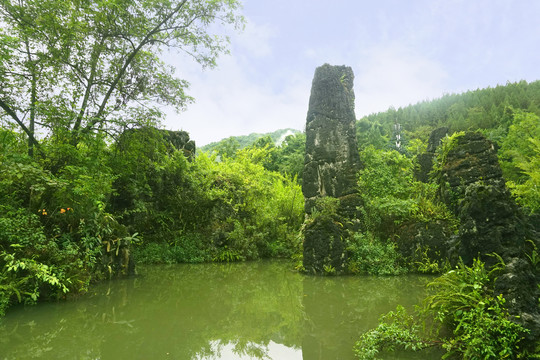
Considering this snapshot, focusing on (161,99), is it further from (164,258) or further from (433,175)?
(433,175)

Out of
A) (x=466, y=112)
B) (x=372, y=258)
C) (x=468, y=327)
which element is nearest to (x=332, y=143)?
(x=372, y=258)

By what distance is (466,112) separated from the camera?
94.7 ft

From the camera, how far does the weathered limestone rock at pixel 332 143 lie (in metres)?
9.81

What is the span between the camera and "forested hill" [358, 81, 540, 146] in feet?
81.7

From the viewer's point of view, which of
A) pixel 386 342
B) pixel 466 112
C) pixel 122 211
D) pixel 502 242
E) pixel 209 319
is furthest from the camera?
pixel 466 112

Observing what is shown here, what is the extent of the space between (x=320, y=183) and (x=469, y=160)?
4.16 metres

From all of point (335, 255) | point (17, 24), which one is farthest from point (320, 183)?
point (17, 24)

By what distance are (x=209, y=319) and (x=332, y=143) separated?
22.2 feet

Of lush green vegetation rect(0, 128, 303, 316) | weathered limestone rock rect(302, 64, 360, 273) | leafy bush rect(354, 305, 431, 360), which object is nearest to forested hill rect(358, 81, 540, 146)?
lush green vegetation rect(0, 128, 303, 316)

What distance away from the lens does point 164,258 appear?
11.3 metres

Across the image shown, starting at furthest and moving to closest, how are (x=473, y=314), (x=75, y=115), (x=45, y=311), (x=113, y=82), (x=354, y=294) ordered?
(x=113, y=82) < (x=75, y=115) < (x=354, y=294) < (x=45, y=311) < (x=473, y=314)

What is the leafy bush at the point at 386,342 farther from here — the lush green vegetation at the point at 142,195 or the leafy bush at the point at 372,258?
the leafy bush at the point at 372,258

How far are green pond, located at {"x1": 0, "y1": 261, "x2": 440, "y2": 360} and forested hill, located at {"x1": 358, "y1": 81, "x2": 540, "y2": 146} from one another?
19757mm

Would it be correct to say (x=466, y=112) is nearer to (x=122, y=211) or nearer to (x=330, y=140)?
(x=330, y=140)
